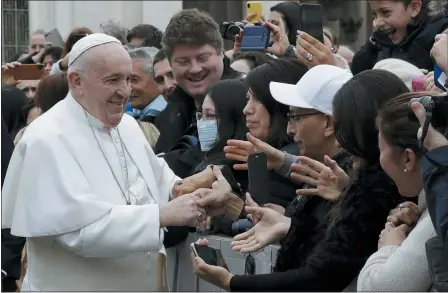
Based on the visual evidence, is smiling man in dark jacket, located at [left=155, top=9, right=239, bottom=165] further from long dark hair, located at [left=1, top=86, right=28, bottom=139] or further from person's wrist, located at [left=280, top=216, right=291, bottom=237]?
long dark hair, located at [left=1, top=86, right=28, bottom=139]

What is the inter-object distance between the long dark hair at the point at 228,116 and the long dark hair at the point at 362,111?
130 centimetres

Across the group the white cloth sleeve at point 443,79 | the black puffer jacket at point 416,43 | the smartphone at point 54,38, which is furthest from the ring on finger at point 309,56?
the smartphone at point 54,38

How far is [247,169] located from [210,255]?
0.54 m

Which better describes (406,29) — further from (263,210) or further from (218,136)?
(263,210)

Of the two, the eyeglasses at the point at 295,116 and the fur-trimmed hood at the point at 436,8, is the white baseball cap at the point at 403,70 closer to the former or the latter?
the eyeglasses at the point at 295,116

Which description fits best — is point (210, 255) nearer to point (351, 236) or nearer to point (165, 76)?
point (351, 236)

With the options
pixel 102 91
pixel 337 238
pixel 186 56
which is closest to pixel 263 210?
pixel 337 238

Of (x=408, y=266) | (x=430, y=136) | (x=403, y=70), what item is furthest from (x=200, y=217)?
(x=430, y=136)

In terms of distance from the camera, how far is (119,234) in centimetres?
552

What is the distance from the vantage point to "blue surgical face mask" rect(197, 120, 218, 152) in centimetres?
636

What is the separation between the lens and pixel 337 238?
4.85 meters

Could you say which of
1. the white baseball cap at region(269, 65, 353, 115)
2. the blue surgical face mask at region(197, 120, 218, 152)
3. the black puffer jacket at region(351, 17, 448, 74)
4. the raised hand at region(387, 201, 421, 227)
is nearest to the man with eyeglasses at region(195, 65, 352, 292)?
the white baseball cap at region(269, 65, 353, 115)

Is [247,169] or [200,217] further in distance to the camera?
[247,169]

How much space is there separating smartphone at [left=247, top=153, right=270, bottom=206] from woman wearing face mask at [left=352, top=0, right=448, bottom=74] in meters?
1.66
